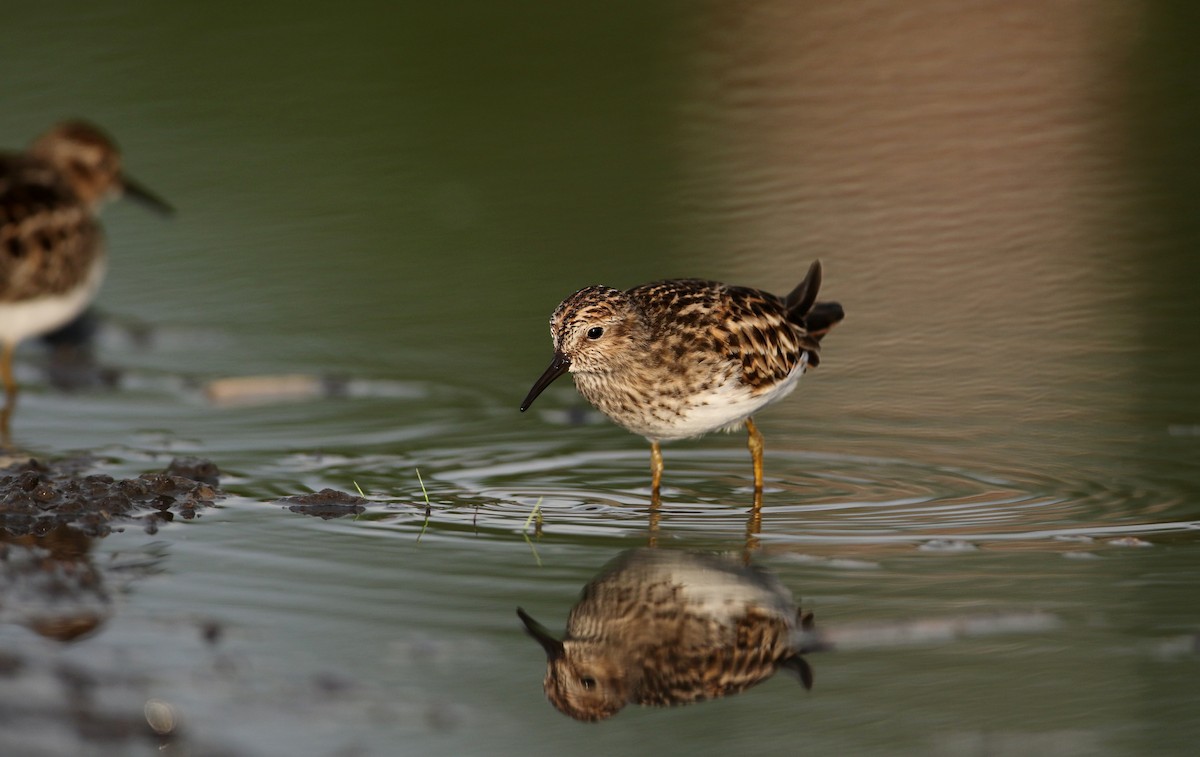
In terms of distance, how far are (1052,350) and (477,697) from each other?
17.7ft

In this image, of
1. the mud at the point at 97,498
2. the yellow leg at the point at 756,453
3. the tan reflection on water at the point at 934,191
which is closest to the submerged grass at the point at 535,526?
the yellow leg at the point at 756,453

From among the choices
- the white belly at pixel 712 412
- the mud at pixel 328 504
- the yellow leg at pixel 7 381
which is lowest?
the yellow leg at pixel 7 381

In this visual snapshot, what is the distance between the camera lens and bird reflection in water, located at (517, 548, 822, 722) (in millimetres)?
4715

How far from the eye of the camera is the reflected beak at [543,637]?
4.98 meters

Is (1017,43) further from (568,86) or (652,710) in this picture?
(652,710)

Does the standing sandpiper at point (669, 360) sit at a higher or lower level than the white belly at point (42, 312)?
higher

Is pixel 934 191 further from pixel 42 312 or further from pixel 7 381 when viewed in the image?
pixel 7 381

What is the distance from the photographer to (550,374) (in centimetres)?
701

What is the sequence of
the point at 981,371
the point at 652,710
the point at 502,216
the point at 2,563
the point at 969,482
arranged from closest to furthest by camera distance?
1. the point at 652,710
2. the point at 2,563
3. the point at 969,482
4. the point at 981,371
5. the point at 502,216

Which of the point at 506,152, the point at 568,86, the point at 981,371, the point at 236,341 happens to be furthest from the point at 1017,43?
the point at 236,341

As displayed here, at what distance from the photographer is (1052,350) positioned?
29.5 feet

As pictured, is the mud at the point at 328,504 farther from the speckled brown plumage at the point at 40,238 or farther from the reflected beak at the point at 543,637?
the speckled brown plumage at the point at 40,238

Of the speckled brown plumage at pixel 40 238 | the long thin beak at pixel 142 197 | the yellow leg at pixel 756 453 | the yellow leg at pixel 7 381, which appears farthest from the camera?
the long thin beak at pixel 142 197

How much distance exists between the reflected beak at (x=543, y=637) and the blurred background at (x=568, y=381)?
0.21ft
